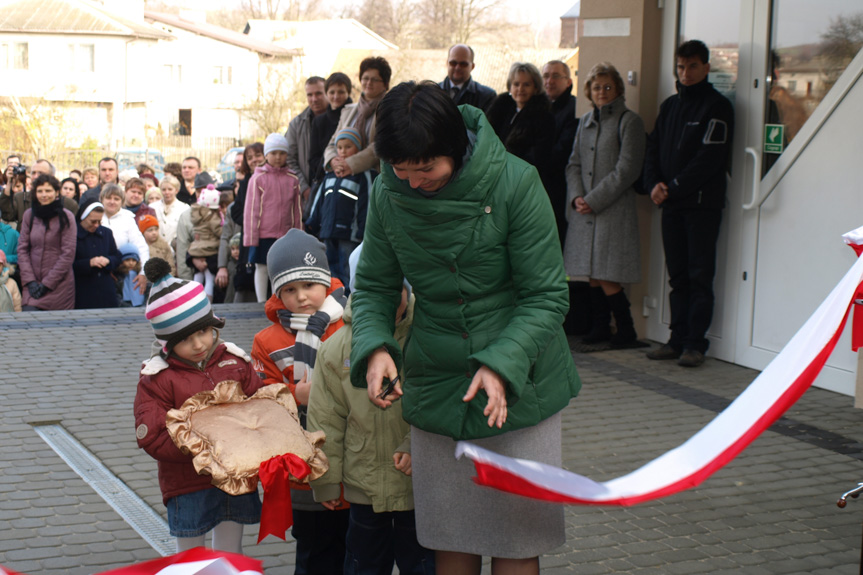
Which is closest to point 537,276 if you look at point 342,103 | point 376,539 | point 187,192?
point 376,539

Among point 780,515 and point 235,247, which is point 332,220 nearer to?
point 235,247

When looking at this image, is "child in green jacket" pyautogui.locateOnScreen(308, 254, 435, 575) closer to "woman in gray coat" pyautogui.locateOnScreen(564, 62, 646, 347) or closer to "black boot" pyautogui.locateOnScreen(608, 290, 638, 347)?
"woman in gray coat" pyautogui.locateOnScreen(564, 62, 646, 347)

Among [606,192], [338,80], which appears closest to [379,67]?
[338,80]

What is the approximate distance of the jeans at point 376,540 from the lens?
366cm

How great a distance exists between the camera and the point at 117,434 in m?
6.45

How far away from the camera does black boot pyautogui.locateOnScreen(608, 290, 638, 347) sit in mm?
8664

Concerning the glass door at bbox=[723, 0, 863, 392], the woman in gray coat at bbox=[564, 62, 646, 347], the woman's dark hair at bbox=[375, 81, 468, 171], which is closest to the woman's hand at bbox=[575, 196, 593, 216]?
the woman in gray coat at bbox=[564, 62, 646, 347]

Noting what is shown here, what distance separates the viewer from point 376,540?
3674mm

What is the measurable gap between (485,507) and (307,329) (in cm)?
119

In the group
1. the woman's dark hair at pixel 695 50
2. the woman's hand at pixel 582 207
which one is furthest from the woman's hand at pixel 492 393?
the woman's hand at pixel 582 207

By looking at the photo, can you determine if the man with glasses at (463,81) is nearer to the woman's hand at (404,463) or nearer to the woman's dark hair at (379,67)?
the woman's dark hair at (379,67)

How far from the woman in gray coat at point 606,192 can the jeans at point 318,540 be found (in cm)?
485

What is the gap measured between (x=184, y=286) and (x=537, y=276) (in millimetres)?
1450

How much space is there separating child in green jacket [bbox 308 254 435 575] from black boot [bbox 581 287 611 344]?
5224 mm
